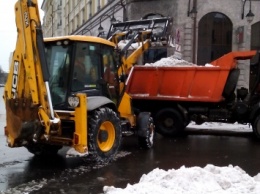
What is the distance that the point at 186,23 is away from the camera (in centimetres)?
2148

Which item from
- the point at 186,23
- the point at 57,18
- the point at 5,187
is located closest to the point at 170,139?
the point at 5,187

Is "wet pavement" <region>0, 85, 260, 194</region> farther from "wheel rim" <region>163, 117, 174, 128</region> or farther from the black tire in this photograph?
"wheel rim" <region>163, 117, 174, 128</region>

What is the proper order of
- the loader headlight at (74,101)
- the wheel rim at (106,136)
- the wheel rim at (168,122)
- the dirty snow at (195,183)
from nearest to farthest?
the dirty snow at (195,183) → the loader headlight at (74,101) → the wheel rim at (106,136) → the wheel rim at (168,122)

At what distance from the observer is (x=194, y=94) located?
41.2ft

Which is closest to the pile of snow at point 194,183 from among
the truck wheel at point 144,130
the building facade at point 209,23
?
the truck wheel at point 144,130

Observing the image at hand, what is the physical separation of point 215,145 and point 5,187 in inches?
246

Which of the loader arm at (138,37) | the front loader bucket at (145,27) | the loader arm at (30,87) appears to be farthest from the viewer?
the front loader bucket at (145,27)

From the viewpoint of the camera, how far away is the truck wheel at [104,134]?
26.2 feet

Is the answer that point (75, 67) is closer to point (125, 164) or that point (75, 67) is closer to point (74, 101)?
point (74, 101)

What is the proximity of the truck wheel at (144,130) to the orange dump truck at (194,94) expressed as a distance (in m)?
2.42

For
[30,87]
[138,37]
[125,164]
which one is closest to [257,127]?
[138,37]

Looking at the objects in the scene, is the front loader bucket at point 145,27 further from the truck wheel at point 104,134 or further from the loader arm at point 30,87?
the loader arm at point 30,87

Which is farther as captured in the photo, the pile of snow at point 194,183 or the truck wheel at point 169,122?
the truck wheel at point 169,122

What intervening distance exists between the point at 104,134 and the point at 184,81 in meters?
Answer: 4.82
